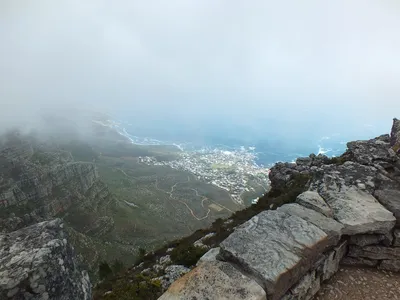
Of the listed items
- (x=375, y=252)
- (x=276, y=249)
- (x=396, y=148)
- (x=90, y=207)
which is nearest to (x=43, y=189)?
(x=90, y=207)

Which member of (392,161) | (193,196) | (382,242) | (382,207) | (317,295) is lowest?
(193,196)

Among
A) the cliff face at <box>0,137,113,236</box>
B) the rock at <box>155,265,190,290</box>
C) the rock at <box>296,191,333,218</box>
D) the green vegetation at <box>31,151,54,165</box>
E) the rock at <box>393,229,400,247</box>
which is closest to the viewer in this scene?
the rock at <box>393,229,400,247</box>

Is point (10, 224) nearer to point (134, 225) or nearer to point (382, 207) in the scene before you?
point (134, 225)

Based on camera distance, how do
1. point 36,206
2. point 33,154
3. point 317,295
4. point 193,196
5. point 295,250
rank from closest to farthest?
1. point 295,250
2. point 317,295
3. point 36,206
4. point 33,154
5. point 193,196

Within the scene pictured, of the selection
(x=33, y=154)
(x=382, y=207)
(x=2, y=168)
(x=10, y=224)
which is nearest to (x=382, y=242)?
(x=382, y=207)

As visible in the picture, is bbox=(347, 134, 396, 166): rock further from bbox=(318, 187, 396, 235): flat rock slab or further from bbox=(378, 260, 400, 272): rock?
bbox=(378, 260, 400, 272): rock

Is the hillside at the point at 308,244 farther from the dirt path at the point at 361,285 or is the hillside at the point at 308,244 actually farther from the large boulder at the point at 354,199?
the dirt path at the point at 361,285

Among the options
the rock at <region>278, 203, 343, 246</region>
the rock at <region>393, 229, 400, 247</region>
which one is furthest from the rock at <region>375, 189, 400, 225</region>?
the rock at <region>278, 203, 343, 246</region>
